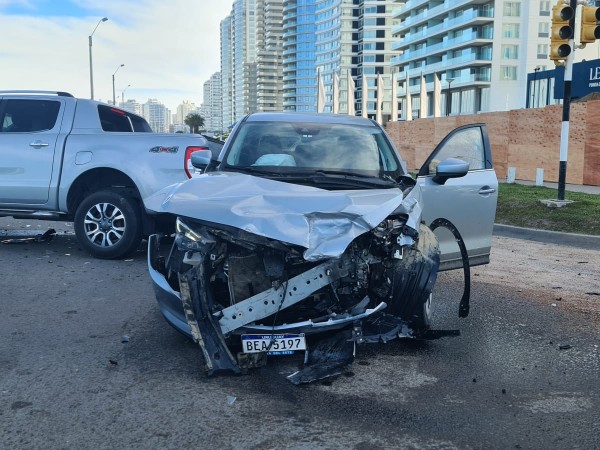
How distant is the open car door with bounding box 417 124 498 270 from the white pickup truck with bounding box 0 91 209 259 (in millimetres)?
3189

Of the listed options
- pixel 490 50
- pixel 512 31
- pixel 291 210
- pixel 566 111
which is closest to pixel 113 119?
pixel 291 210

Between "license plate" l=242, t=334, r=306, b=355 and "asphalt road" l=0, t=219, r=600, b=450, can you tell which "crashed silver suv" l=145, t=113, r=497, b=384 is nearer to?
"license plate" l=242, t=334, r=306, b=355

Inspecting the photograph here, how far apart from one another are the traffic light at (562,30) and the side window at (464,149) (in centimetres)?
654

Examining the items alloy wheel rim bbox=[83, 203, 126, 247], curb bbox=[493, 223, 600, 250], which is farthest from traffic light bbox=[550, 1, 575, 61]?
alloy wheel rim bbox=[83, 203, 126, 247]

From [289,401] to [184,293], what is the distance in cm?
97

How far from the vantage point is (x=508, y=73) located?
8006 cm

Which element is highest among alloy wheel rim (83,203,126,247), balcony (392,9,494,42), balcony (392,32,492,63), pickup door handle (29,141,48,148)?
balcony (392,9,494,42)

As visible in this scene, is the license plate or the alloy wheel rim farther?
the alloy wheel rim

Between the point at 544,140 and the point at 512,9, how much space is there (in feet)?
209

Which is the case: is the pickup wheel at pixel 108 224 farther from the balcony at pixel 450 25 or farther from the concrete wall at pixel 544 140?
the balcony at pixel 450 25

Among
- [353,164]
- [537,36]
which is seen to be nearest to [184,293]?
[353,164]

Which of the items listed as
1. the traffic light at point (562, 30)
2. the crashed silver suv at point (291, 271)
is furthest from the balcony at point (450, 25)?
the crashed silver suv at point (291, 271)

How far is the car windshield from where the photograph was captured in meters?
5.62

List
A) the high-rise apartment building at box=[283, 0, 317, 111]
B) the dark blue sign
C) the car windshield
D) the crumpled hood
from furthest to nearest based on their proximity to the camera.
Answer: the high-rise apartment building at box=[283, 0, 317, 111] < the dark blue sign < the car windshield < the crumpled hood
